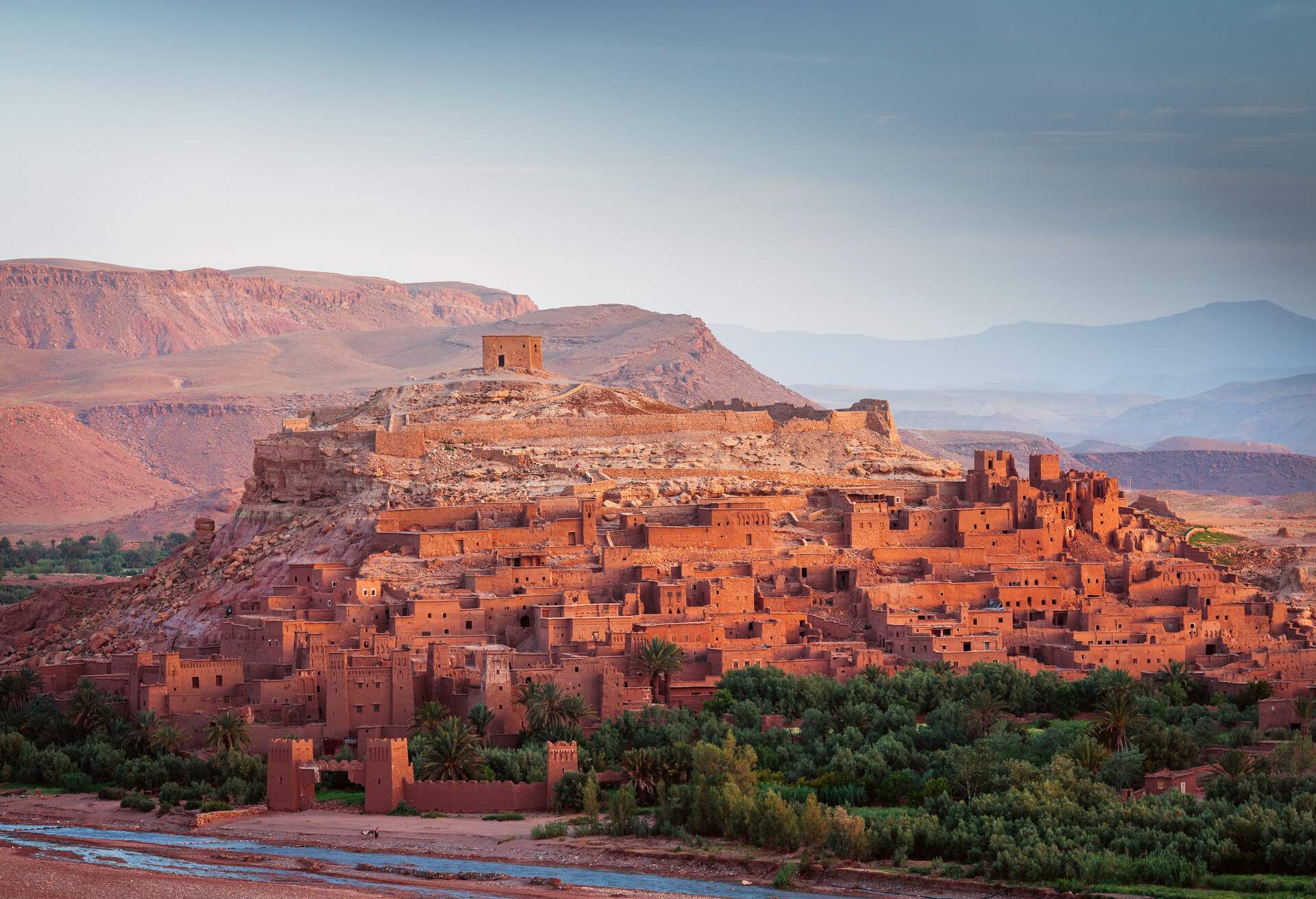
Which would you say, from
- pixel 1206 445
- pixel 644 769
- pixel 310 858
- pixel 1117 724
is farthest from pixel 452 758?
pixel 1206 445

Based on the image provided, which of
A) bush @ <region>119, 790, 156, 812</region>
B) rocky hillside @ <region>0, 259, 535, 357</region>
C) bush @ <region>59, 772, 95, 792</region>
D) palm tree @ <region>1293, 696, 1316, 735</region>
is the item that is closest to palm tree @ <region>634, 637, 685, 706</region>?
bush @ <region>119, 790, 156, 812</region>

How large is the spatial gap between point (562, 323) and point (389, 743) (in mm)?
96121

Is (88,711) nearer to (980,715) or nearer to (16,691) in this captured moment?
(16,691)

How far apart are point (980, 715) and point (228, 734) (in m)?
14.0

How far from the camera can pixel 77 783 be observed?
3869cm

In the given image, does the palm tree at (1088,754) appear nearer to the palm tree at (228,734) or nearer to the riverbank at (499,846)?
the riverbank at (499,846)

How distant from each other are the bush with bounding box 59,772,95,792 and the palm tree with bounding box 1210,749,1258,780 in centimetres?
2072

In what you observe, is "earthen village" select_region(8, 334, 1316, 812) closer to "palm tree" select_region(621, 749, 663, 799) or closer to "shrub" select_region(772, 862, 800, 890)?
"palm tree" select_region(621, 749, 663, 799)

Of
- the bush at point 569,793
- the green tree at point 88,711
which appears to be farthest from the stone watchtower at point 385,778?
the green tree at point 88,711

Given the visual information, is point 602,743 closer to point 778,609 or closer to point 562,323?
point 778,609

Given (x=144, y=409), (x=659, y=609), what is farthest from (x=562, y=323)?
(x=659, y=609)

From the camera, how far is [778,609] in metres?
43.9

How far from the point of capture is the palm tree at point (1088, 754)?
35156 millimetres

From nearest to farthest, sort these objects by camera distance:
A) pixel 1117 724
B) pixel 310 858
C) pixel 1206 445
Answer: pixel 310 858 → pixel 1117 724 → pixel 1206 445
